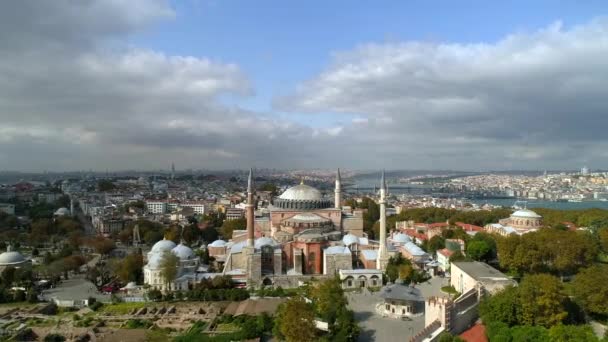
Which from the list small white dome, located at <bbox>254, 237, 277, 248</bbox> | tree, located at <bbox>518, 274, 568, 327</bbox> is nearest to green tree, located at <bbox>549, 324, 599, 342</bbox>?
tree, located at <bbox>518, 274, 568, 327</bbox>

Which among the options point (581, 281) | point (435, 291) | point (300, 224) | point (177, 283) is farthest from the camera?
point (300, 224)

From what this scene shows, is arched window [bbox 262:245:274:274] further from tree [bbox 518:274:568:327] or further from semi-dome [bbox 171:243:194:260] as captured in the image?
tree [bbox 518:274:568:327]

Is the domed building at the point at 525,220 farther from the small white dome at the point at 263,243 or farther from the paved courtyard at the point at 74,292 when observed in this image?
the paved courtyard at the point at 74,292

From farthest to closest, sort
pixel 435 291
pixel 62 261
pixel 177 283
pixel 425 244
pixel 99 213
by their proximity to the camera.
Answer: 1. pixel 99 213
2. pixel 425 244
3. pixel 62 261
4. pixel 177 283
5. pixel 435 291

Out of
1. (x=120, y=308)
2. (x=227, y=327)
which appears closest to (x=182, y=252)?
(x=120, y=308)

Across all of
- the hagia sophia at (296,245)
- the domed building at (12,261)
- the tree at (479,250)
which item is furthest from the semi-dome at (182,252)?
the tree at (479,250)

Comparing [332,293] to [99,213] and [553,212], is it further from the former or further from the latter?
[99,213]

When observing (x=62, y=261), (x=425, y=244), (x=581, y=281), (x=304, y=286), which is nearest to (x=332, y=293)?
(x=304, y=286)

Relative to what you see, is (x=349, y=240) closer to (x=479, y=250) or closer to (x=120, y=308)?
(x=479, y=250)
